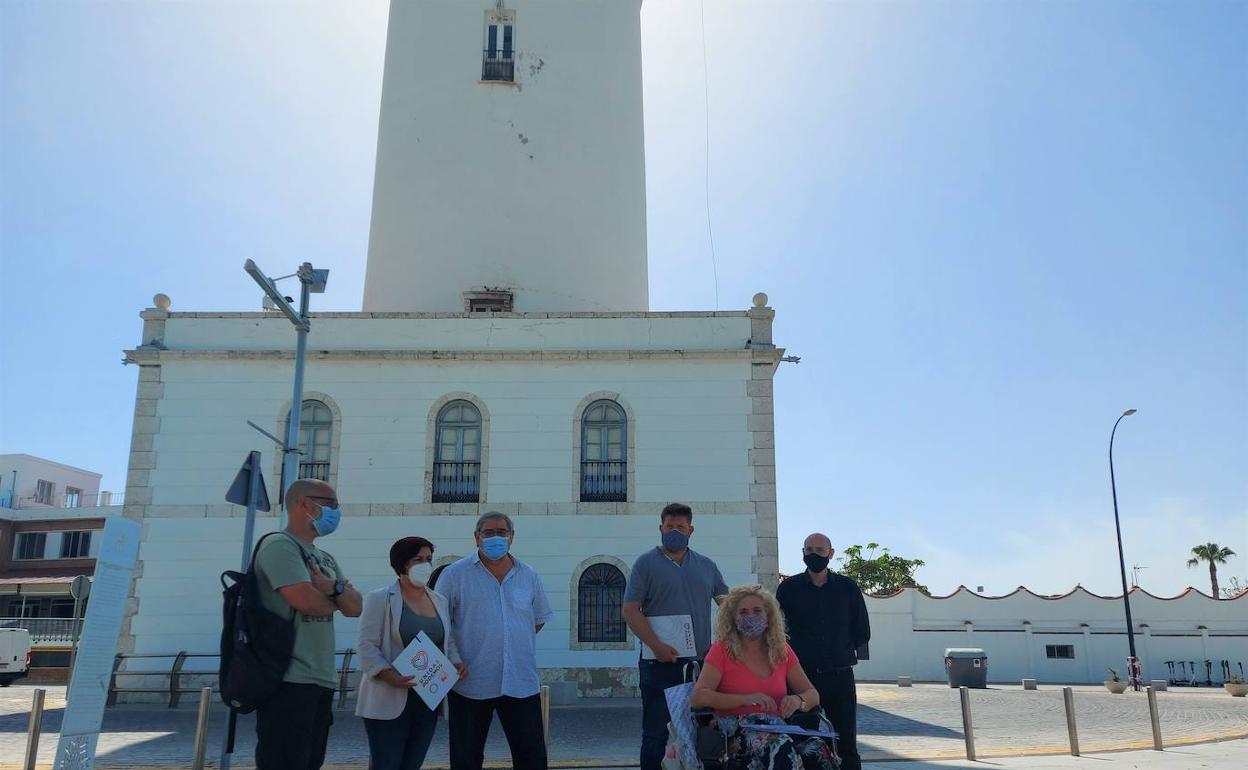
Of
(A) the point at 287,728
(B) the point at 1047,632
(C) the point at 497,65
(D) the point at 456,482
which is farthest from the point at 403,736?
(B) the point at 1047,632

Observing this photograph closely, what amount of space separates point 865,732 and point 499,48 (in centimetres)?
1495

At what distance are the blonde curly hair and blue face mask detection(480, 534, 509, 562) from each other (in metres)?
1.28

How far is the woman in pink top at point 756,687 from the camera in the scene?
5117mm

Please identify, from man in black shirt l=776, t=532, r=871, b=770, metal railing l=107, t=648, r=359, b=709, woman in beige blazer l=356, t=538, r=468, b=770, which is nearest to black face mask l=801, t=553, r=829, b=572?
man in black shirt l=776, t=532, r=871, b=770

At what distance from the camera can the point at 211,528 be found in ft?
55.5

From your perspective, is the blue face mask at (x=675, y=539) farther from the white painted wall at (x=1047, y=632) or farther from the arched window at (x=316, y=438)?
the white painted wall at (x=1047, y=632)

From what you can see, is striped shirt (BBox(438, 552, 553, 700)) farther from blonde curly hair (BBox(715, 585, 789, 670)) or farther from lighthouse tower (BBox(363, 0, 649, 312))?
lighthouse tower (BBox(363, 0, 649, 312))

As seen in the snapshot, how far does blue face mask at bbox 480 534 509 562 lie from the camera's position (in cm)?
581

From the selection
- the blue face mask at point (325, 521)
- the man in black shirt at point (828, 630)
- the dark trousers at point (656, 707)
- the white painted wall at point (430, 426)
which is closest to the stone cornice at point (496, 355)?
the white painted wall at point (430, 426)

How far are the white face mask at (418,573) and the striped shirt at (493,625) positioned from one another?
0.21 m

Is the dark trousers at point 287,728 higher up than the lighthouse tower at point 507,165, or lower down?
lower down

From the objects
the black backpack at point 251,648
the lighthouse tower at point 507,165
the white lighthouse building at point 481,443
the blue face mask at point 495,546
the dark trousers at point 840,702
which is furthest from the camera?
the lighthouse tower at point 507,165

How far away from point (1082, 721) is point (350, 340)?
1296 centimetres

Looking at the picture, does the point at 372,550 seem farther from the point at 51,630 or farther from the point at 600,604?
the point at 51,630
